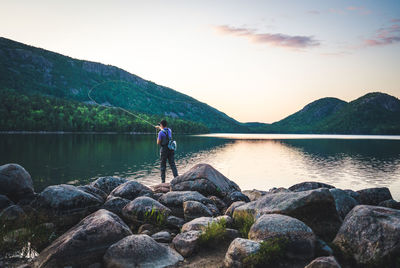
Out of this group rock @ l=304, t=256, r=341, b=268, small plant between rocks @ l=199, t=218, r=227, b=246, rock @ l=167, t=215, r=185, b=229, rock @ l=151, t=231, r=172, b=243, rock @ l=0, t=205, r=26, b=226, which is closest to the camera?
rock @ l=304, t=256, r=341, b=268

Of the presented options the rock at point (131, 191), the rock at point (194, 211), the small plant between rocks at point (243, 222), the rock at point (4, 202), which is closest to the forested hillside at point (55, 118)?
the rock at point (4, 202)

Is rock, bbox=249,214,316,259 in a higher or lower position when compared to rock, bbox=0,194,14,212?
higher

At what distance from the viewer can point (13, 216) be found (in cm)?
855

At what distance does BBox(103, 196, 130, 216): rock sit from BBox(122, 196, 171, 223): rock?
56 cm

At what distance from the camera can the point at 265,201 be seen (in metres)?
8.20

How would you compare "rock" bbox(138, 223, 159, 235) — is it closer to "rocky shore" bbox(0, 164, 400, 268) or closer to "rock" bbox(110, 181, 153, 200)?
"rocky shore" bbox(0, 164, 400, 268)

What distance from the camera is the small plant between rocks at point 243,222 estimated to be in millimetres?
7461

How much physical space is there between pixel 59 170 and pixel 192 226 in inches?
1169

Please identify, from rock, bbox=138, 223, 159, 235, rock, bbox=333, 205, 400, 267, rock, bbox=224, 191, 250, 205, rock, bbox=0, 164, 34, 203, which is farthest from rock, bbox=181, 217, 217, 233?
rock, bbox=0, 164, 34, 203

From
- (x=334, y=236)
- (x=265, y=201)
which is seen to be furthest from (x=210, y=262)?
(x=334, y=236)

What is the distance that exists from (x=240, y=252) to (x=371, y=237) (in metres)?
2.92

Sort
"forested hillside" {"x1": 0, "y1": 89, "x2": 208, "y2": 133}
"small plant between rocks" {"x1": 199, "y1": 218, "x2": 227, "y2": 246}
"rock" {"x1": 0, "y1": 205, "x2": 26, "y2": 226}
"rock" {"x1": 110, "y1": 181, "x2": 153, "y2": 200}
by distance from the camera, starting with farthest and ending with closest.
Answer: "forested hillside" {"x1": 0, "y1": 89, "x2": 208, "y2": 133}
"rock" {"x1": 110, "y1": 181, "x2": 153, "y2": 200}
"rock" {"x1": 0, "y1": 205, "x2": 26, "y2": 226}
"small plant between rocks" {"x1": 199, "y1": 218, "x2": 227, "y2": 246}

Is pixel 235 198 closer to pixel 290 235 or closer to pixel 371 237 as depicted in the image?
pixel 290 235

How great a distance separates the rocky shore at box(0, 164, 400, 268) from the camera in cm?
586
